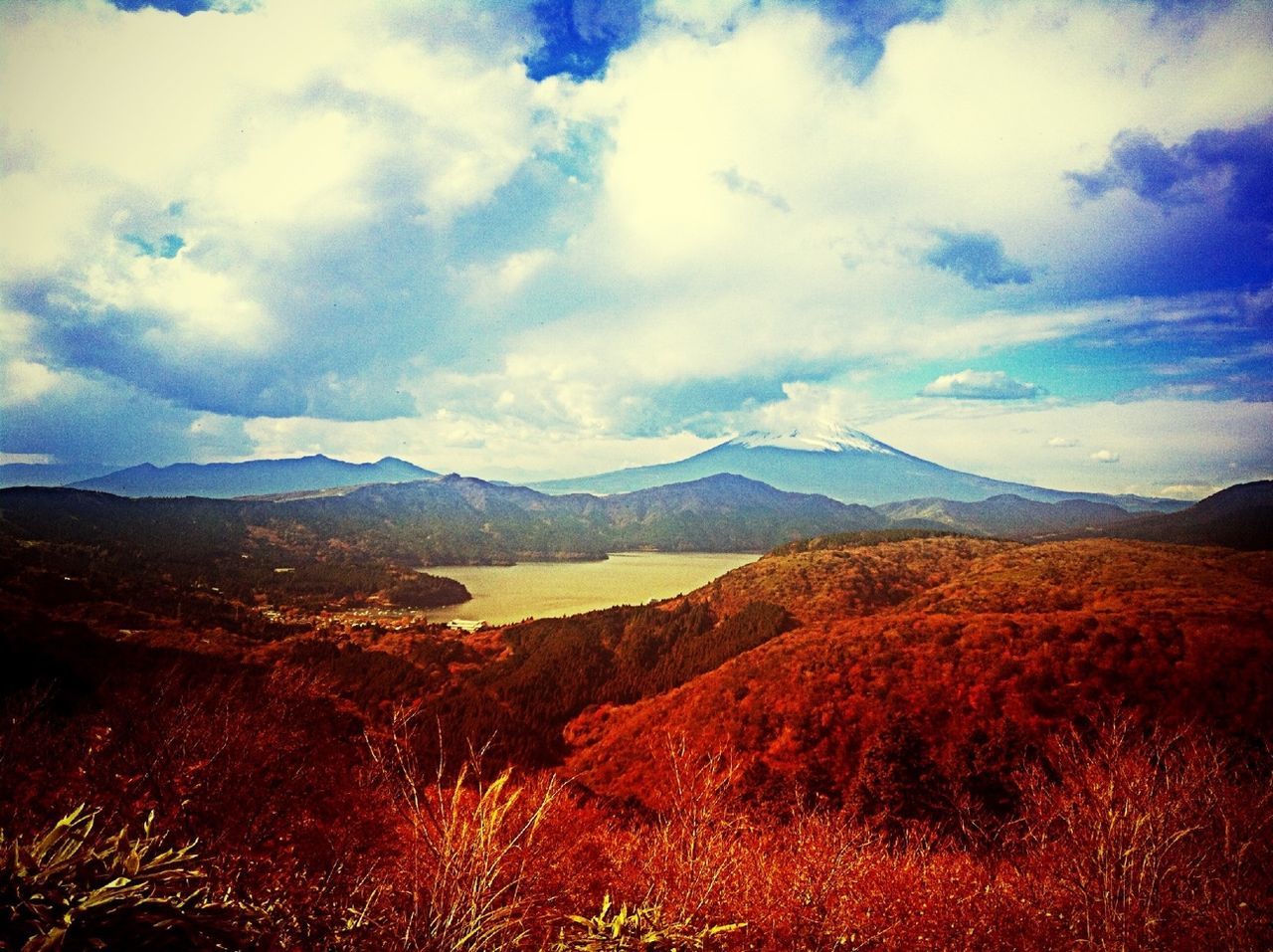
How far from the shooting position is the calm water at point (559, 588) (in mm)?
112062

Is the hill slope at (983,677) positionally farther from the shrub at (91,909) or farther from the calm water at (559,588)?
the calm water at (559,588)

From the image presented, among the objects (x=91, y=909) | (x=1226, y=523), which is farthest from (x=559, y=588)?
(x=91, y=909)

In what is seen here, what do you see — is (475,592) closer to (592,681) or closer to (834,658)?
(592,681)

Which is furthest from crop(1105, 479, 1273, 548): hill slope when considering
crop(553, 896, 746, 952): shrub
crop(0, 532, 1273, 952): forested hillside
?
crop(553, 896, 746, 952): shrub

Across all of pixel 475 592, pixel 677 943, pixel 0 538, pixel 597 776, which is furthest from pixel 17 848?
pixel 0 538

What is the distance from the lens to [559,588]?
146 meters

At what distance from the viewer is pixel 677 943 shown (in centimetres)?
695

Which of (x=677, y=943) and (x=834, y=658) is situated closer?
(x=677, y=943)

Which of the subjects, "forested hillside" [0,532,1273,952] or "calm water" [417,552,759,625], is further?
→ "calm water" [417,552,759,625]

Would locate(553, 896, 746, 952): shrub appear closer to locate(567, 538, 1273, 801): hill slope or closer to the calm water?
locate(567, 538, 1273, 801): hill slope

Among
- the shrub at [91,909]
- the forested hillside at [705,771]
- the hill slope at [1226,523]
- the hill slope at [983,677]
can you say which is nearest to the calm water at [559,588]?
the forested hillside at [705,771]

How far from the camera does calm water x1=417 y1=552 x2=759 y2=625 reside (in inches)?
4412

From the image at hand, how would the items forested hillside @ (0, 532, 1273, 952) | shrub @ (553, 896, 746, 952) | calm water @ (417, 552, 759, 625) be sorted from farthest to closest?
calm water @ (417, 552, 759, 625), forested hillside @ (0, 532, 1273, 952), shrub @ (553, 896, 746, 952)

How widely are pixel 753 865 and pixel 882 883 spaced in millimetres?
3248
